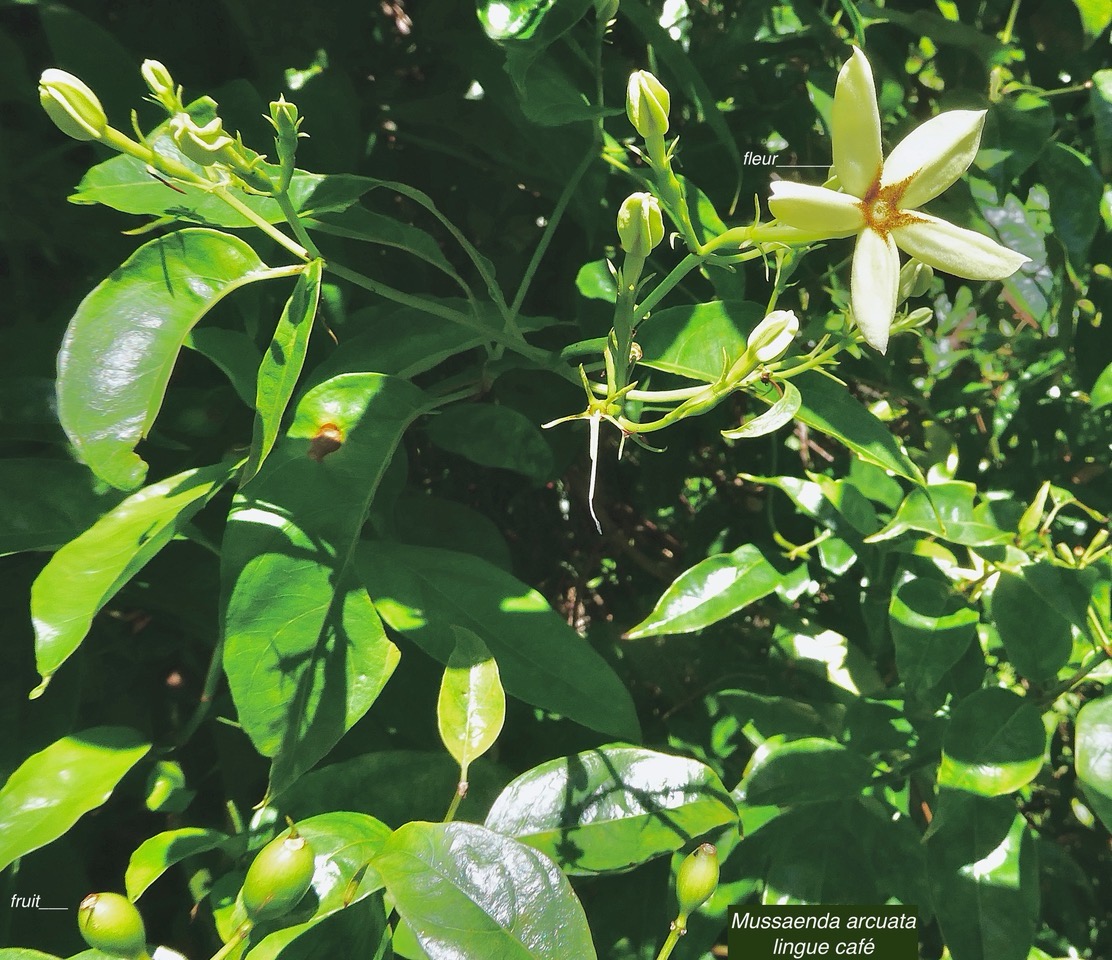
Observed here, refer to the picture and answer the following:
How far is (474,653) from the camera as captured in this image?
0.43 meters

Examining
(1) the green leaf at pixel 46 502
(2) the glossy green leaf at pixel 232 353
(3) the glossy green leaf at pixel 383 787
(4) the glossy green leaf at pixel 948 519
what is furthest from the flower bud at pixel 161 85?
(4) the glossy green leaf at pixel 948 519

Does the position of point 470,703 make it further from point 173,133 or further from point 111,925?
point 173,133

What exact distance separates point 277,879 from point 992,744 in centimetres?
39

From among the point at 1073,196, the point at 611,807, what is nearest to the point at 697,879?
the point at 611,807

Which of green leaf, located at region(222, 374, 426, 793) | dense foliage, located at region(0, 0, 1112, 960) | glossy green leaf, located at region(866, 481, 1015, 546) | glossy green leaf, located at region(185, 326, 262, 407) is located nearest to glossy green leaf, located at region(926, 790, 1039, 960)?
dense foliage, located at region(0, 0, 1112, 960)

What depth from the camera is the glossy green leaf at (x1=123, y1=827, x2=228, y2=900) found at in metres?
0.41

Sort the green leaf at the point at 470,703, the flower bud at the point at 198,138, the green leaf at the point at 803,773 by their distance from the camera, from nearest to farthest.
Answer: the flower bud at the point at 198,138
the green leaf at the point at 470,703
the green leaf at the point at 803,773

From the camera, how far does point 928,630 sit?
1.78 feet

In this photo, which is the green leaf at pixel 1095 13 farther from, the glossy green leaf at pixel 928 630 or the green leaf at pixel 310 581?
the green leaf at pixel 310 581

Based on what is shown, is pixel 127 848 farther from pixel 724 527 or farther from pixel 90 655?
pixel 724 527

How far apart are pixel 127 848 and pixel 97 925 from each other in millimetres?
348

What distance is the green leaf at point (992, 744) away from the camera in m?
0.48

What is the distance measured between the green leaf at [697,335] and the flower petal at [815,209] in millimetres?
101

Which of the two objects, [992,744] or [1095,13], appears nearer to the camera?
[992,744]
